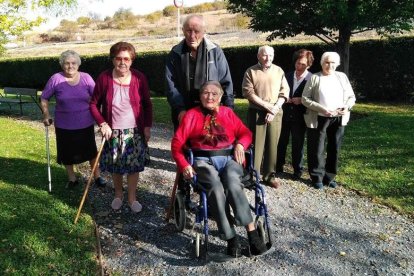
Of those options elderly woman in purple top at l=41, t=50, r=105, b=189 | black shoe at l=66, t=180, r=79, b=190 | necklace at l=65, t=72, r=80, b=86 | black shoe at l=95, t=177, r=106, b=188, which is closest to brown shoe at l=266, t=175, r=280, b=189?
black shoe at l=95, t=177, r=106, b=188

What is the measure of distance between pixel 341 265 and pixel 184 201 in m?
1.54

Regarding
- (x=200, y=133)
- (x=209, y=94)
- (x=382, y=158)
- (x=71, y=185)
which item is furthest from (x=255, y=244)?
(x=382, y=158)

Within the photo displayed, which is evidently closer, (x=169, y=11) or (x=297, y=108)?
(x=297, y=108)

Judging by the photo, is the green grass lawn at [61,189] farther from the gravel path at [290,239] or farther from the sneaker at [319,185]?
the sneaker at [319,185]

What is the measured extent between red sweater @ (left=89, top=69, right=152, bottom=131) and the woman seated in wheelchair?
2.20ft

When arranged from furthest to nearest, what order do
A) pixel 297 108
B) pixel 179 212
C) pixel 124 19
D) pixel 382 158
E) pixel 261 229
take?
1. pixel 124 19
2. pixel 382 158
3. pixel 297 108
4. pixel 179 212
5. pixel 261 229

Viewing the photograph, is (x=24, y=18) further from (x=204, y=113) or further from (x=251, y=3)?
(x=204, y=113)

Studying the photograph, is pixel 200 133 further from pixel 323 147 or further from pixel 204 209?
pixel 323 147

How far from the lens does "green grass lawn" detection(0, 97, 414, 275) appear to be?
3.46 metres

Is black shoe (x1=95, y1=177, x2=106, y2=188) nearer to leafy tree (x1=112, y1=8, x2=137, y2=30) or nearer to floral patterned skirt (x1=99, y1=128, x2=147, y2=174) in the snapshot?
floral patterned skirt (x1=99, y1=128, x2=147, y2=174)

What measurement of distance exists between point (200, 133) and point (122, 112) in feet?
3.06

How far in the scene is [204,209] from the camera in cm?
334

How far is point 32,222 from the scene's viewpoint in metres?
4.09

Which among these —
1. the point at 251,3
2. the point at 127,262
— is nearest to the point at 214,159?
the point at 127,262
